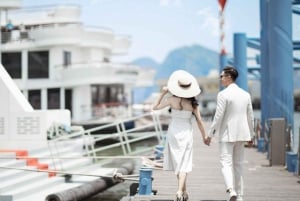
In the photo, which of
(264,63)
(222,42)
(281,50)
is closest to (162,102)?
(281,50)

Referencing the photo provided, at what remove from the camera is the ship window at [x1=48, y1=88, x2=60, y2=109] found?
92.2 feet

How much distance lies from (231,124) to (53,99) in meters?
23.5

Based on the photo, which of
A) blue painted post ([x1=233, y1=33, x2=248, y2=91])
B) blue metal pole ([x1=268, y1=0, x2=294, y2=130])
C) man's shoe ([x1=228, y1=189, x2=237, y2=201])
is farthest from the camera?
blue painted post ([x1=233, y1=33, x2=248, y2=91])

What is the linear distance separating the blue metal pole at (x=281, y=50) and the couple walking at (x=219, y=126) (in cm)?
401

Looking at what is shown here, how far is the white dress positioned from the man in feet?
0.86

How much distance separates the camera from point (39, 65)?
92.9 feet

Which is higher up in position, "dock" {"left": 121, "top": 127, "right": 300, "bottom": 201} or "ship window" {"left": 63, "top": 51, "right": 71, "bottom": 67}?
"ship window" {"left": 63, "top": 51, "right": 71, "bottom": 67}

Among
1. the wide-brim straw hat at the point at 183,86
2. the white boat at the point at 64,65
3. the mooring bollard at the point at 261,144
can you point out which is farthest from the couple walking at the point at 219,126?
the white boat at the point at 64,65

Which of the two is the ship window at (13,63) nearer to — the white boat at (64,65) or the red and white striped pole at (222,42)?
the white boat at (64,65)

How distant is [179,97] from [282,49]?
169 inches

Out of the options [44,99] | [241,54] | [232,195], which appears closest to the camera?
[232,195]

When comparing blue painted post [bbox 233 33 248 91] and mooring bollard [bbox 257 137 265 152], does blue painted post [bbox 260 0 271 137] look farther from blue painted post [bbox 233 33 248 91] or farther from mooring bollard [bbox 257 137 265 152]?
blue painted post [bbox 233 33 248 91]

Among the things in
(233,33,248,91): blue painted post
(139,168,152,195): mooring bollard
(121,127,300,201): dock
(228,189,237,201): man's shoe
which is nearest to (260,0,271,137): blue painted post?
(233,33,248,91): blue painted post

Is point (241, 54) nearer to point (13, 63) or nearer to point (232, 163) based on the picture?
point (232, 163)
